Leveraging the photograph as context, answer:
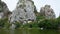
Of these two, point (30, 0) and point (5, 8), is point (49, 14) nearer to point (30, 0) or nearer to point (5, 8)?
point (30, 0)

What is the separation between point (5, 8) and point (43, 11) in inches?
766

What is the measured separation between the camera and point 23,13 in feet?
284

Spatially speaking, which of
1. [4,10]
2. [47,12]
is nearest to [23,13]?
[47,12]

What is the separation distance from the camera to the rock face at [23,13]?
8424cm

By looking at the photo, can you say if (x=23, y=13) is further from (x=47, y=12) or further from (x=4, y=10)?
(x=4, y=10)

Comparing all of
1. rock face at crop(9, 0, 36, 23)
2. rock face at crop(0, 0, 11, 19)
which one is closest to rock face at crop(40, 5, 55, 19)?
rock face at crop(9, 0, 36, 23)

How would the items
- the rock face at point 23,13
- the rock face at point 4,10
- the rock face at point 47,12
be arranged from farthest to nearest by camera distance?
the rock face at point 4,10
the rock face at point 47,12
the rock face at point 23,13

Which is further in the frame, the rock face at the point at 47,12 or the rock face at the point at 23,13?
the rock face at the point at 47,12

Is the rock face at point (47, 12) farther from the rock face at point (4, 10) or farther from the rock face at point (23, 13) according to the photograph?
the rock face at point (4, 10)

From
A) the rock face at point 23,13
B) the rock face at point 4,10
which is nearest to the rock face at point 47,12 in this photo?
the rock face at point 23,13

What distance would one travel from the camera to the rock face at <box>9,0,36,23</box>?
84238mm

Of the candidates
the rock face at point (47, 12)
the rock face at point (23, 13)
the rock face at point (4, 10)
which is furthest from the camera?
the rock face at point (4, 10)

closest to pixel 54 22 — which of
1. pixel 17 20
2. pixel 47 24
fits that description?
pixel 47 24

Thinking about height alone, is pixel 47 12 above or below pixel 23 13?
below
